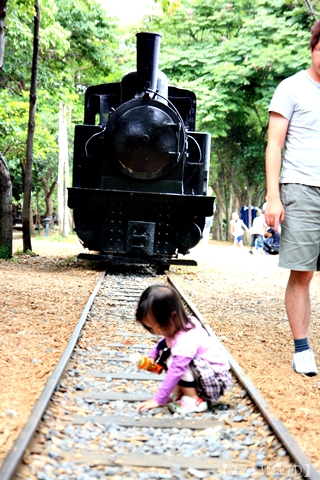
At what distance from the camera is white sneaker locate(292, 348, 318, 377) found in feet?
13.3

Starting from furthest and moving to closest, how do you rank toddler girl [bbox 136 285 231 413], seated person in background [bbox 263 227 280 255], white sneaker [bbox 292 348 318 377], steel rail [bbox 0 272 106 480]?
seated person in background [bbox 263 227 280 255] < white sneaker [bbox 292 348 318 377] < toddler girl [bbox 136 285 231 413] < steel rail [bbox 0 272 106 480]

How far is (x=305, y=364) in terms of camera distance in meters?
4.07

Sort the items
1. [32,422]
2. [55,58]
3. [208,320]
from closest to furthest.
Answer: [32,422] → [208,320] → [55,58]

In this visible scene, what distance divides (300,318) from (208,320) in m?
2.17

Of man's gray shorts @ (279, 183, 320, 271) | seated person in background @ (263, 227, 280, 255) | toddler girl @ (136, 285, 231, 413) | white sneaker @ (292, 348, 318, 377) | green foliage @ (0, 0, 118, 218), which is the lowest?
seated person in background @ (263, 227, 280, 255)

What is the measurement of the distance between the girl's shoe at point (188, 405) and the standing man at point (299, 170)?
3.74 feet

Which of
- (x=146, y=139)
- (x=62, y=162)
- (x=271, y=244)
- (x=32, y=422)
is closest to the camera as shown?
(x=32, y=422)

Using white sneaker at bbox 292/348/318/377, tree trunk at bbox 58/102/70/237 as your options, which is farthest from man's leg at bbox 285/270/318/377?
tree trunk at bbox 58/102/70/237

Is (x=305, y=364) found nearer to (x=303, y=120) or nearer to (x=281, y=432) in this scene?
(x=281, y=432)

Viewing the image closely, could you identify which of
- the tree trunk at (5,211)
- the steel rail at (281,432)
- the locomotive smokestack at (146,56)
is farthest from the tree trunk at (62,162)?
the steel rail at (281,432)

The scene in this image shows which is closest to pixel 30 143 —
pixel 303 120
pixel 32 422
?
pixel 303 120

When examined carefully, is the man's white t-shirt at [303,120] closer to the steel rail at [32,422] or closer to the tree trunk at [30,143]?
the steel rail at [32,422]

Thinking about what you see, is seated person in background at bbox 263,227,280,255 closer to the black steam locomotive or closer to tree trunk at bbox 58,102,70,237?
tree trunk at bbox 58,102,70,237

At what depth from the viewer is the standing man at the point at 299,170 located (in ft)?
13.0
